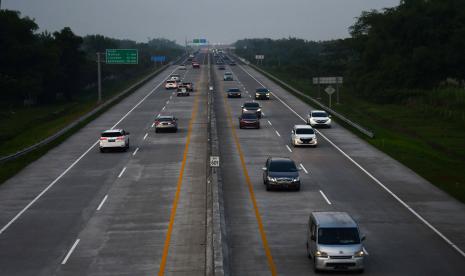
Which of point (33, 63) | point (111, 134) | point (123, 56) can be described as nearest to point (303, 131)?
point (111, 134)

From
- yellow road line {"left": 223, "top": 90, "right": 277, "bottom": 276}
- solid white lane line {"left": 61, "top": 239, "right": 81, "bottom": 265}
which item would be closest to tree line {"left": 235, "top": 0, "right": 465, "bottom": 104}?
yellow road line {"left": 223, "top": 90, "right": 277, "bottom": 276}

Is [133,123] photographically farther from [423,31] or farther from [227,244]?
[423,31]

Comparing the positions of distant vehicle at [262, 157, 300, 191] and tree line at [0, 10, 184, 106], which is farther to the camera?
tree line at [0, 10, 184, 106]

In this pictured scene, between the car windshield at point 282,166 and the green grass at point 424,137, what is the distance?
724cm

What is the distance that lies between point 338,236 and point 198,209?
10563mm

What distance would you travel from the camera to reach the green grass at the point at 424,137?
1635 inches

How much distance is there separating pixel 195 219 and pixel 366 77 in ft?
289

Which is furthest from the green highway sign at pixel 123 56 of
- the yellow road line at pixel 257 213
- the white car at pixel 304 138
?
the white car at pixel 304 138

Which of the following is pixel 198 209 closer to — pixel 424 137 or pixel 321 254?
pixel 321 254

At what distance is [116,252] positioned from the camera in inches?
985

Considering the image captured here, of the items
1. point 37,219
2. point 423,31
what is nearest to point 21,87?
point 423,31

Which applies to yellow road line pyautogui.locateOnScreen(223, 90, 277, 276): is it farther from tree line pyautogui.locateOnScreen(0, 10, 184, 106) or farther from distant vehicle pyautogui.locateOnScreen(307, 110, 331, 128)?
tree line pyautogui.locateOnScreen(0, 10, 184, 106)

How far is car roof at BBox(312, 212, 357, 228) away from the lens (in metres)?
22.3

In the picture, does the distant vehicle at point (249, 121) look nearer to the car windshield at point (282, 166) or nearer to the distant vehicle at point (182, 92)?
the car windshield at point (282, 166)
